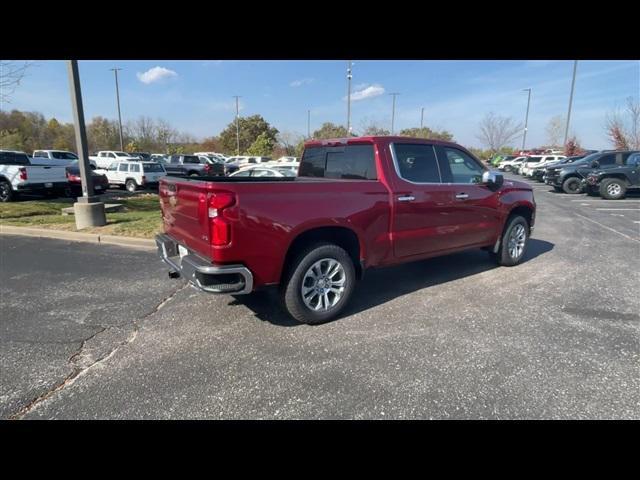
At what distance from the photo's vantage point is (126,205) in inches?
435

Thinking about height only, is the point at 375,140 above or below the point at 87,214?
above

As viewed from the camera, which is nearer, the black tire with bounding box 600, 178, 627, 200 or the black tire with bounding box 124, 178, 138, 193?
the black tire with bounding box 600, 178, 627, 200

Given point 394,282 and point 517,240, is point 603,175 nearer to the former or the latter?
point 517,240

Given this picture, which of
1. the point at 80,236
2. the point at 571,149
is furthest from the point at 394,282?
the point at 571,149

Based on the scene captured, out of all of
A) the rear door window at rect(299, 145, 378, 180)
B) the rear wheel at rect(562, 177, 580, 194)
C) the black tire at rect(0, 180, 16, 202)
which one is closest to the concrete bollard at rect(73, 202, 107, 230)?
the rear door window at rect(299, 145, 378, 180)

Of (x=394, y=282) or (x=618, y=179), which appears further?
(x=618, y=179)

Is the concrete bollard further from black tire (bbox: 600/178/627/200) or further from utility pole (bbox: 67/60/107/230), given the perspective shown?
black tire (bbox: 600/178/627/200)

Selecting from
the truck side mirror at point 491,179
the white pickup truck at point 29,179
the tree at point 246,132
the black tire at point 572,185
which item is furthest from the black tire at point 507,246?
the tree at point 246,132

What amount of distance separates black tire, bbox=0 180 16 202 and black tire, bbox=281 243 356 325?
13.2m

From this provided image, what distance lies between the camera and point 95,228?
25.9 feet

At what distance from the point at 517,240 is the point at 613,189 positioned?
1272 centimetres

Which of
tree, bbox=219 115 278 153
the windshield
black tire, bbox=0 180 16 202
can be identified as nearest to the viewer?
black tire, bbox=0 180 16 202

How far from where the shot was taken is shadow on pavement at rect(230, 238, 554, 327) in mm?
4113
